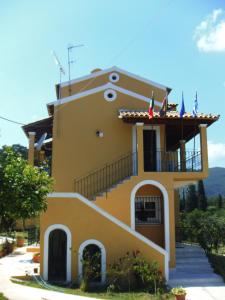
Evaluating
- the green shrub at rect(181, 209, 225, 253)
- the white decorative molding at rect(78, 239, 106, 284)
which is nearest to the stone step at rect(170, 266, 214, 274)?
the green shrub at rect(181, 209, 225, 253)

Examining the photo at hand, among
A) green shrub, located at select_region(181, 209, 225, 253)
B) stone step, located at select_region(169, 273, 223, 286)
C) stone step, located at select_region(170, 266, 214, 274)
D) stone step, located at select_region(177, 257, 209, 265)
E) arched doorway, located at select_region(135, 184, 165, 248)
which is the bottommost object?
stone step, located at select_region(169, 273, 223, 286)

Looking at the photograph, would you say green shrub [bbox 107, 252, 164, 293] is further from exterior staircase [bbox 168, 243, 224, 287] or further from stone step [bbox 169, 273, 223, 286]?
exterior staircase [bbox 168, 243, 224, 287]

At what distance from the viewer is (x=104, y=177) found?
1878 cm

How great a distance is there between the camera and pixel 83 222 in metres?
14.9

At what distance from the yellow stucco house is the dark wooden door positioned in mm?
49

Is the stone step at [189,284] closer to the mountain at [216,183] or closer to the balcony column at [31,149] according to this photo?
the balcony column at [31,149]

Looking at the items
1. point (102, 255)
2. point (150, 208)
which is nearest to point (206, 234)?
point (150, 208)

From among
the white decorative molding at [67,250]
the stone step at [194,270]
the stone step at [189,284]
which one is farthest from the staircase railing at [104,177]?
the stone step at [189,284]

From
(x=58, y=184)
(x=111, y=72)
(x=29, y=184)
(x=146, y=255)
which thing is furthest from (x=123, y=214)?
(x=111, y=72)

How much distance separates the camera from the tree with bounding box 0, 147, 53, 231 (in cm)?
1023

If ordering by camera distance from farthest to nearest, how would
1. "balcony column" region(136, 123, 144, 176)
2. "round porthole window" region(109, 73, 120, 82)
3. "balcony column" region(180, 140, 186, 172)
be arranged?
"round porthole window" region(109, 73, 120, 82) → "balcony column" region(180, 140, 186, 172) → "balcony column" region(136, 123, 144, 176)

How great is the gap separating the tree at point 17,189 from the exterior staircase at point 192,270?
6604 millimetres

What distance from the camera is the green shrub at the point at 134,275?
1389 centimetres

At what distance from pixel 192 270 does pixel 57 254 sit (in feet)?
18.3
